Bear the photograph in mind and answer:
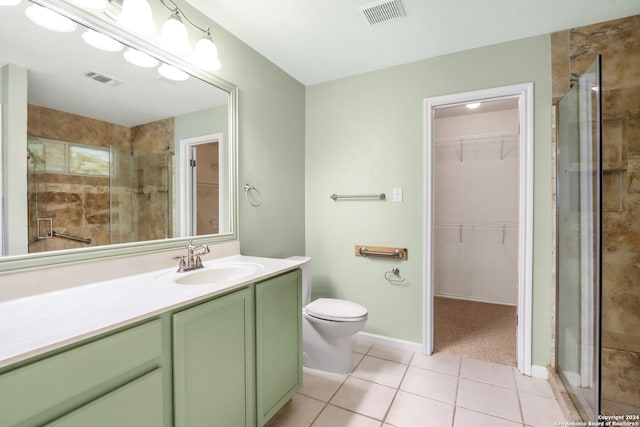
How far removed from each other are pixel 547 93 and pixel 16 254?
2.91 meters

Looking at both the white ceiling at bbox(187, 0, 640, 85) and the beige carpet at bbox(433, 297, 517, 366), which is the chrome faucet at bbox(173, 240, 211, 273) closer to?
the white ceiling at bbox(187, 0, 640, 85)

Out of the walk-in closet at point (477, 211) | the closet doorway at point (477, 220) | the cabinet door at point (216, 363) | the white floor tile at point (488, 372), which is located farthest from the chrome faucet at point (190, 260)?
the walk-in closet at point (477, 211)

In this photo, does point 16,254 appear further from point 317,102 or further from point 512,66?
point 512,66

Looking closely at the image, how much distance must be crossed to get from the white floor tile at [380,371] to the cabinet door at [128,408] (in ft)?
4.61

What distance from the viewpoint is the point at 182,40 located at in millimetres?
1445

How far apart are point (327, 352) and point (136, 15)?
2.17 meters

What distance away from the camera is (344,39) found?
200cm

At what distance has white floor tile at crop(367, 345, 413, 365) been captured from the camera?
2213 mm

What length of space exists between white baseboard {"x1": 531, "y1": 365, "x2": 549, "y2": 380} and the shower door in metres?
0.11

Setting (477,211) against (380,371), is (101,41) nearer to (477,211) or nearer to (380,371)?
(380,371)

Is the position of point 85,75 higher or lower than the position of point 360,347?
higher

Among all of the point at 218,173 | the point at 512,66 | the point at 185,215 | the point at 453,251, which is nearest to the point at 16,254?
the point at 185,215

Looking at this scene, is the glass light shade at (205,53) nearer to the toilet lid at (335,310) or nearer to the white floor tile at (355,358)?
the toilet lid at (335,310)

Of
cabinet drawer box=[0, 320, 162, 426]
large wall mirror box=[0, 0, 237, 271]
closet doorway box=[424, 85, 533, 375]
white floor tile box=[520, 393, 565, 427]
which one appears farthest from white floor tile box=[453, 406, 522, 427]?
large wall mirror box=[0, 0, 237, 271]
